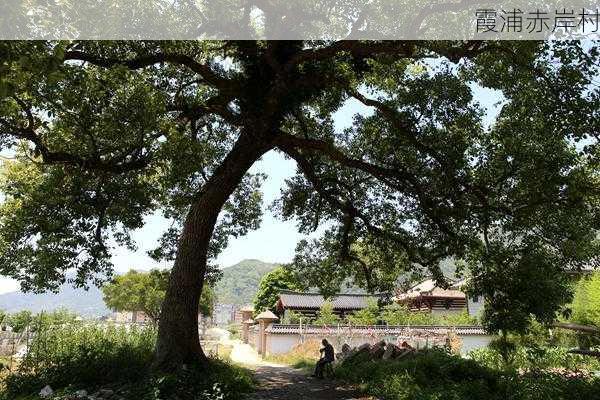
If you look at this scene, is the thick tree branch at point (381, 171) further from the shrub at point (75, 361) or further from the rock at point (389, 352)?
the shrub at point (75, 361)

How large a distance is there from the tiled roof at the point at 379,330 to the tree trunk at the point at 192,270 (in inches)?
689

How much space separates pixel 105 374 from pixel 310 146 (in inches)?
284

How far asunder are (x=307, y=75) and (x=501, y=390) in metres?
7.55

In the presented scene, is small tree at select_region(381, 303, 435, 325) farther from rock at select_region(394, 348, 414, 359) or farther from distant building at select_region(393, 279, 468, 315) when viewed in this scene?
rock at select_region(394, 348, 414, 359)

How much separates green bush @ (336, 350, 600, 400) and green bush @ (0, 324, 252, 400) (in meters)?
3.25

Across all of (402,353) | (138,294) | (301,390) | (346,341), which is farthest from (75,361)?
(138,294)

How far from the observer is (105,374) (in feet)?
37.1

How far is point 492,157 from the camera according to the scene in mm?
11578

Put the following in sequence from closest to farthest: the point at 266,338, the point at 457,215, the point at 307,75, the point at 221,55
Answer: the point at 307,75, the point at 457,215, the point at 221,55, the point at 266,338

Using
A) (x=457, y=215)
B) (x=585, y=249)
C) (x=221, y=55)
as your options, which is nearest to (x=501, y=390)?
(x=457, y=215)

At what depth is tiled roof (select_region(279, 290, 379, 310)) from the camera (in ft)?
147

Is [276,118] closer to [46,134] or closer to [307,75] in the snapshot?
[307,75]

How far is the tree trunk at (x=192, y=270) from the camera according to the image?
11312 mm

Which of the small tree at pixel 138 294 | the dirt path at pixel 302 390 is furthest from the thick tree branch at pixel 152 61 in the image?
the small tree at pixel 138 294
